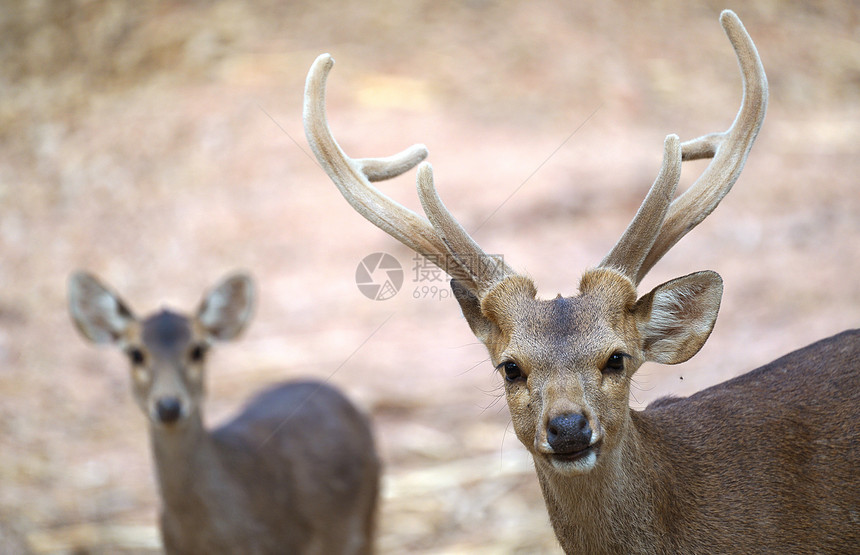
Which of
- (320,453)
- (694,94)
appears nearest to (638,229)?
(320,453)

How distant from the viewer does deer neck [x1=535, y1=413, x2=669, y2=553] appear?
3.21m

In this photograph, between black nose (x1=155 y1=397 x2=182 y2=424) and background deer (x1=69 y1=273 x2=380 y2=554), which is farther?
background deer (x1=69 y1=273 x2=380 y2=554)

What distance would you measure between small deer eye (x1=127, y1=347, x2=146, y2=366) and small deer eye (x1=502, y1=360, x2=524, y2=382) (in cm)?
305

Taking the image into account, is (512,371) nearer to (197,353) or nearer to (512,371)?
(512,371)

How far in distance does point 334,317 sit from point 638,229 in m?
6.63

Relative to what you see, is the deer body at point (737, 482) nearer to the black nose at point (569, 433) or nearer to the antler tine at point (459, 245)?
the black nose at point (569, 433)

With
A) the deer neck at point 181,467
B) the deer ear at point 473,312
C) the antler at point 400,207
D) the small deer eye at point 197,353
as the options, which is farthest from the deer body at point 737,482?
the small deer eye at point 197,353

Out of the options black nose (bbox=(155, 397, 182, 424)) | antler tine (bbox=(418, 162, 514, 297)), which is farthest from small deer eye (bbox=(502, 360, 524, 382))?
black nose (bbox=(155, 397, 182, 424))

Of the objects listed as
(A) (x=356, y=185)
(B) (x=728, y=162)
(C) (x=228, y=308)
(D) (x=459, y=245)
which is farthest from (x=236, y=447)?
(B) (x=728, y=162)

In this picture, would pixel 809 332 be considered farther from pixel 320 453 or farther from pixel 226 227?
pixel 226 227

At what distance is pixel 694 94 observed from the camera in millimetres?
12305

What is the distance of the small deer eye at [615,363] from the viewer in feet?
10.3

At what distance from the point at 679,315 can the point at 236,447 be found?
3420mm

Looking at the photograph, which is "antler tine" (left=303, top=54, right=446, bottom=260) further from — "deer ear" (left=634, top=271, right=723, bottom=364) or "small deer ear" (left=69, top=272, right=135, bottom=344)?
"small deer ear" (left=69, top=272, right=135, bottom=344)
